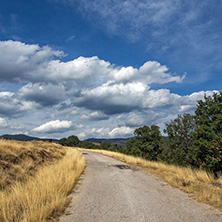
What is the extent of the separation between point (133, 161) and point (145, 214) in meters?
14.0

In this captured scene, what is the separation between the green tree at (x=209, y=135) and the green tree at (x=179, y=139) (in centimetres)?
835

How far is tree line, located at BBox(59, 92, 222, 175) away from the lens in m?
9.51

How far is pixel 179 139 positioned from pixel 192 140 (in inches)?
68.6

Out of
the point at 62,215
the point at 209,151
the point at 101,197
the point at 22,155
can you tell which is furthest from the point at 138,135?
the point at 62,215

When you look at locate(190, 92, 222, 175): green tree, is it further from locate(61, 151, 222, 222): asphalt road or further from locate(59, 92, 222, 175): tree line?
locate(61, 151, 222, 222): asphalt road

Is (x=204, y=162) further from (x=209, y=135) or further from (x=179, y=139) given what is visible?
(x=179, y=139)

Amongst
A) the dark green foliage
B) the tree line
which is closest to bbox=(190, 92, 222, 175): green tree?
the tree line

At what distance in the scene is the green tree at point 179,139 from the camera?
18.9 m

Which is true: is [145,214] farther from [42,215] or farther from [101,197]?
[42,215]

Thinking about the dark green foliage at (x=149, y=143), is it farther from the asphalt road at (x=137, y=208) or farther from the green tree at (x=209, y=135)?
the asphalt road at (x=137, y=208)

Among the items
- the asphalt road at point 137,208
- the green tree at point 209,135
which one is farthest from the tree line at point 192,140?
the asphalt road at point 137,208

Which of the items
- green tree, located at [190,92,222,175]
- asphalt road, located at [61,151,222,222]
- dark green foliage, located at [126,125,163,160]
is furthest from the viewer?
dark green foliage, located at [126,125,163,160]

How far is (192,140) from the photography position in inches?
718

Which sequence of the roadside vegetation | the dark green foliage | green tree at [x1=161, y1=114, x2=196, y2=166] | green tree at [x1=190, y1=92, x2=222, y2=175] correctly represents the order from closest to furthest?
the roadside vegetation < green tree at [x1=190, y1=92, x2=222, y2=175] < green tree at [x1=161, y1=114, x2=196, y2=166] < the dark green foliage
